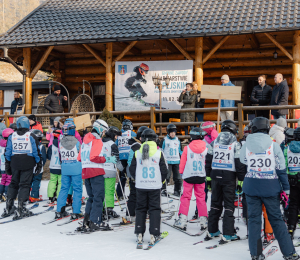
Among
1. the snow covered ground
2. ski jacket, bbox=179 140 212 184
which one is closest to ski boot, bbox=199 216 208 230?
the snow covered ground

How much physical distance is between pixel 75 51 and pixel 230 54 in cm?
582

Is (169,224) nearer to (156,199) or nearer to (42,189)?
(156,199)

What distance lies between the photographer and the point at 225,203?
18.7 ft

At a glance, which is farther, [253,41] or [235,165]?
[253,41]

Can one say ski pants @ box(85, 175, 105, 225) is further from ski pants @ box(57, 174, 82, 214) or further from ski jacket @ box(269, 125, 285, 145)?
ski jacket @ box(269, 125, 285, 145)

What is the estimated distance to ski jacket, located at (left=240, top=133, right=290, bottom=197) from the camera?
4.86 metres

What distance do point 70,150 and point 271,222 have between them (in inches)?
153

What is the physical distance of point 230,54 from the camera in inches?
539

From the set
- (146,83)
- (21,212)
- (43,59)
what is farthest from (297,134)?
(43,59)

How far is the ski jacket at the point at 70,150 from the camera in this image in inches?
285

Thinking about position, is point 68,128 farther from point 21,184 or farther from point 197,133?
point 197,133

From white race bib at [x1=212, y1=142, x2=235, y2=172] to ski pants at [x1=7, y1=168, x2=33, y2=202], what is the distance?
3796 millimetres

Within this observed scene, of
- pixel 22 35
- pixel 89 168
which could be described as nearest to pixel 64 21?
pixel 22 35

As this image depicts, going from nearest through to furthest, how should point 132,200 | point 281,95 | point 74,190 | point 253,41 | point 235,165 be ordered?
1. point 235,165
2. point 132,200
3. point 74,190
4. point 281,95
5. point 253,41
